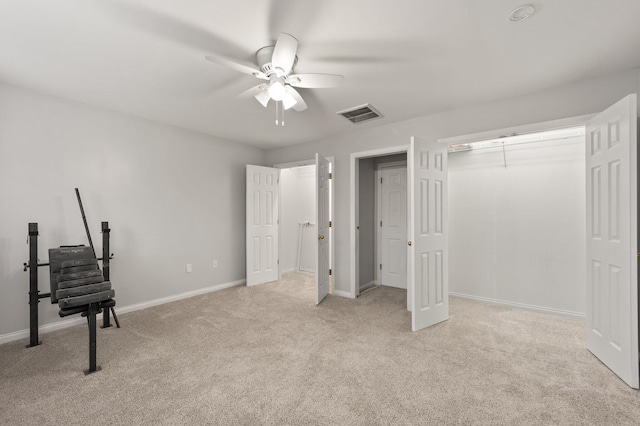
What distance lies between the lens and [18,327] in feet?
9.31

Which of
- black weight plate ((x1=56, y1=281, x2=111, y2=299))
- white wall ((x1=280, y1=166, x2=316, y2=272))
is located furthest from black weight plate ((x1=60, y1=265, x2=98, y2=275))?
white wall ((x1=280, y1=166, x2=316, y2=272))

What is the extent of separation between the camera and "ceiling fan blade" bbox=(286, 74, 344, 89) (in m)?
2.10

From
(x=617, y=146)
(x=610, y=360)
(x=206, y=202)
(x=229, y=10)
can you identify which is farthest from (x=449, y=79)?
(x=206, y=202)

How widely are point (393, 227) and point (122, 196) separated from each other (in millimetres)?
4002

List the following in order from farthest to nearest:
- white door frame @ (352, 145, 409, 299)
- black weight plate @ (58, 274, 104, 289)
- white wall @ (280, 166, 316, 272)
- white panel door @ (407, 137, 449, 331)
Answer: white wall @ (280, 166, 316, 272)
white door frame @ (352, 145, 409, 299)
white panel door @ (407, 137, 449, 331)
black weight plate @ (58, 274, 104, 289)

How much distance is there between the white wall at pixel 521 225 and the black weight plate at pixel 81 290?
413cm

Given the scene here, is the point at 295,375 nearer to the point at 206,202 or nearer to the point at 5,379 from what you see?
the point at 5,379

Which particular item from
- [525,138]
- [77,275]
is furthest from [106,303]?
[525,138]

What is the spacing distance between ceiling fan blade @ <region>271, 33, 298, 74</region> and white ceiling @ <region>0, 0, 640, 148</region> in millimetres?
119

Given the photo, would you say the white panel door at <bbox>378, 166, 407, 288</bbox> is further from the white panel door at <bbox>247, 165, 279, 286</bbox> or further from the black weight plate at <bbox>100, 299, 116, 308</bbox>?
the black weight plate at <bbox>100, 299, 116, 308</bbox>

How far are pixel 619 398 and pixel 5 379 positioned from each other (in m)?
4.42

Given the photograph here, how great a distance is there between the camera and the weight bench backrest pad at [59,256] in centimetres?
261

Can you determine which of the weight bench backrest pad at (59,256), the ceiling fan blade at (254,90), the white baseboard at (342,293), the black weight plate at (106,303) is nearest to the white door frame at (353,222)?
the white baseboard at (342,293)

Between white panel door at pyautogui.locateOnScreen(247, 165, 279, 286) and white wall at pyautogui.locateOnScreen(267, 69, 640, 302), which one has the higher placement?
white wall at pyautogui.locateOnScreen(267, 69, 640, 302)
